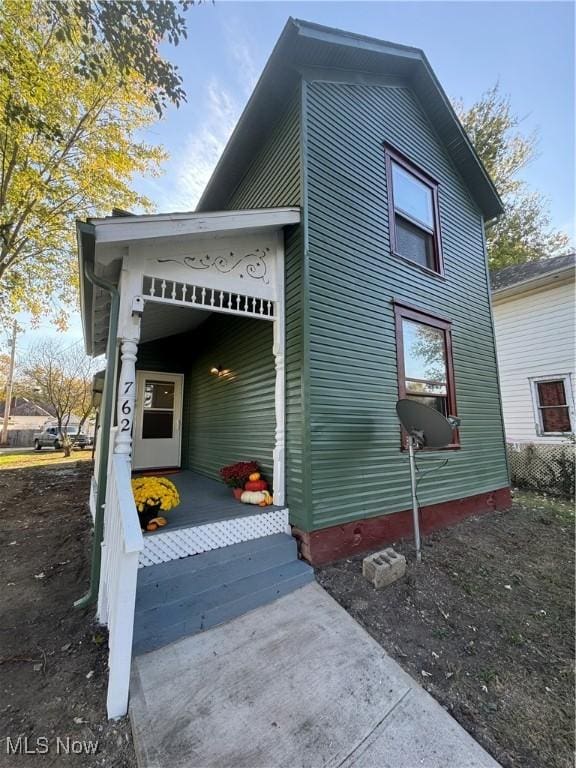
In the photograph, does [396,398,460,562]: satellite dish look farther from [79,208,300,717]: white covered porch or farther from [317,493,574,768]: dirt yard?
[79,208,300,717]: white covered porch

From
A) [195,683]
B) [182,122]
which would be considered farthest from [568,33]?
[195,683]

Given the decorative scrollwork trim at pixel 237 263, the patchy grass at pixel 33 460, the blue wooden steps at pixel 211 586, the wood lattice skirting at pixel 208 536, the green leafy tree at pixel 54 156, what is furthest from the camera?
the patchy grass at pixel 33 460

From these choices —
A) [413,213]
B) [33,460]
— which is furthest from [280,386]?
[33,460]

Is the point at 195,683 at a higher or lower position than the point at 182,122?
lower

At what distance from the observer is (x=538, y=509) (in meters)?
6.05

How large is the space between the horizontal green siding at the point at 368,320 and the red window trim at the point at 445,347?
116 millimetres

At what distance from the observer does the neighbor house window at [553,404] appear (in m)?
7.94

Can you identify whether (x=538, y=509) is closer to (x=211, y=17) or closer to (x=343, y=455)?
(x=343, y=455)

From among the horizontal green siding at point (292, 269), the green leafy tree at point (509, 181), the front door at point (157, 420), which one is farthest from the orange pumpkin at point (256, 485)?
the green leafy tree at point (509, 181)

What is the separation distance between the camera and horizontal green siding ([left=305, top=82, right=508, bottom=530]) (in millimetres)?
3737

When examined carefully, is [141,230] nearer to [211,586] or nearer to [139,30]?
[139,30]

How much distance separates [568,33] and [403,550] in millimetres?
8694

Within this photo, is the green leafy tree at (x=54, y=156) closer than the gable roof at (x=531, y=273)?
Yes

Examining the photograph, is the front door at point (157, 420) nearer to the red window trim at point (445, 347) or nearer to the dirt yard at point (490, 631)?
the dirt yard at point (490, 631)
